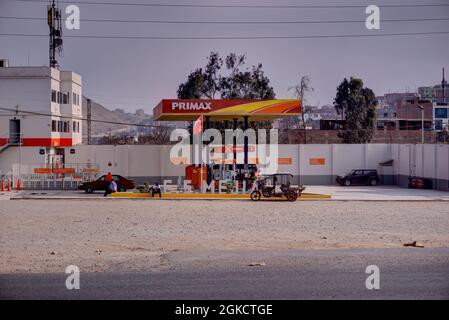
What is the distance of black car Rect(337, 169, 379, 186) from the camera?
48.1 m

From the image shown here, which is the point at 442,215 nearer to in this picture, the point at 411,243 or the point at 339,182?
the point at 411,243

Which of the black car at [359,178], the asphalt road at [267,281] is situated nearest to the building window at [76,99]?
the black car at [359,178]

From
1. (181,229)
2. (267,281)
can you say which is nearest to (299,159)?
(181,229)

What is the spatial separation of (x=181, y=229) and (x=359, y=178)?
28770 millimetres

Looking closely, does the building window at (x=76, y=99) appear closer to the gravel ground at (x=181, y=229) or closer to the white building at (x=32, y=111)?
the white building at (x=32, y=111)

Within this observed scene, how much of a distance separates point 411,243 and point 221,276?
7672 millimetres

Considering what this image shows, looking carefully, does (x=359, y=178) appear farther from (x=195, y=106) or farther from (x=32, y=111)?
(x=32, y=111)

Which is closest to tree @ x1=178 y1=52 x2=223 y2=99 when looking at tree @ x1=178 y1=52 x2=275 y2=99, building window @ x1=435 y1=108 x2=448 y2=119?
tree @ x1=178 y1=52 x2=275 y2=99

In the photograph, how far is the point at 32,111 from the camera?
178 feet

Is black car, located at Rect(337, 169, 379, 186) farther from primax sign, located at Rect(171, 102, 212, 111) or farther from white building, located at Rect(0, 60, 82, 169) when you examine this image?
white building, located at Rect(0, 60, 82, 169)

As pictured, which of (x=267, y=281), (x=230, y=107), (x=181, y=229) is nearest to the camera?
(x=267, y=281)

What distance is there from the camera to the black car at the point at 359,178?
158 feet

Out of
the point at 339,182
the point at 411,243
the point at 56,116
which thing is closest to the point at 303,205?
the point at 411,243

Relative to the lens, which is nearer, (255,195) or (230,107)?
(255,195)
